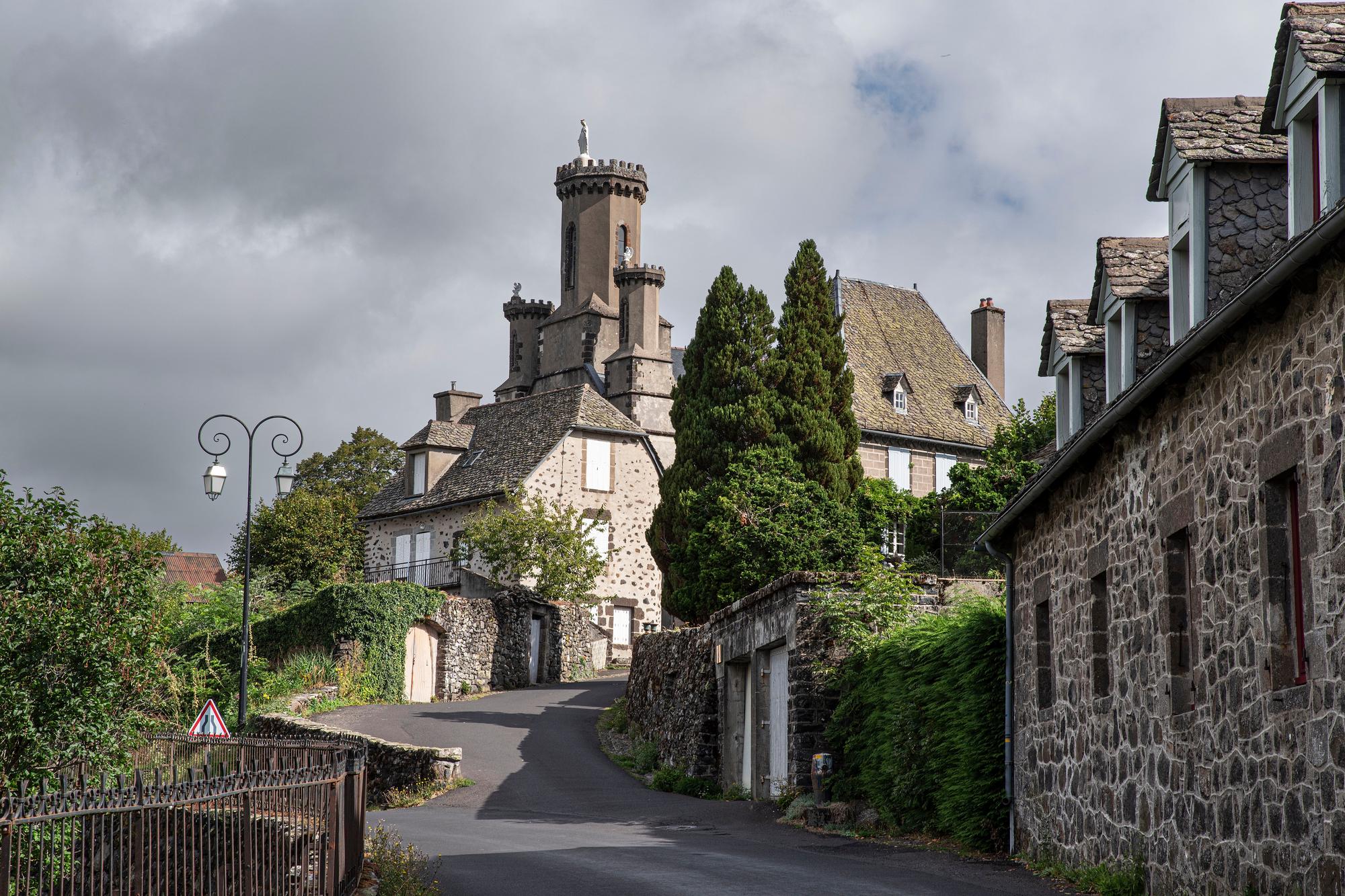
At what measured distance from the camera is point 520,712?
34.1 metres

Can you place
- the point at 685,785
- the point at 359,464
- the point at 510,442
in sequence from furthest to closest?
the point at 359,464, the point at 510,442, the point at 685,785

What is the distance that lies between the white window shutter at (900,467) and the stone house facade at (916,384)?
20 millimetres

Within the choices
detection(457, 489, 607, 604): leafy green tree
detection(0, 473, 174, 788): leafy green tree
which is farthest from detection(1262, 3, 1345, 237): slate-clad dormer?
detection(457, 489, 607, 604): leafy green tree

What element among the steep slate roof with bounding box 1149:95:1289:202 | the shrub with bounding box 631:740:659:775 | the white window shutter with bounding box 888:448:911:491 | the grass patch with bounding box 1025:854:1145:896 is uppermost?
the white window shutter with bounding box 888:448:911:491

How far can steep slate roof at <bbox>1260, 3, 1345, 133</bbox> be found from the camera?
30.5ft

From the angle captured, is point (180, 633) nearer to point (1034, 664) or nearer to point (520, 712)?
point (520, 712)

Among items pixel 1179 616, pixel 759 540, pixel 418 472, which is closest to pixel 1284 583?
pixel 1179 616

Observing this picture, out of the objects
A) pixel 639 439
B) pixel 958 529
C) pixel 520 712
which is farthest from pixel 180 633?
pixel 958 529

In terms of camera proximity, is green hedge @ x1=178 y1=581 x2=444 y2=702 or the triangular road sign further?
green hedge @ x1=178 y1=581 x2=444 y2=702

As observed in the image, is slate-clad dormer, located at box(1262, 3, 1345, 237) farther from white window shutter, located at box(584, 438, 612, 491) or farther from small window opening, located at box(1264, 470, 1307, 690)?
white window shutter, located at box(584, 438, 612, 491)

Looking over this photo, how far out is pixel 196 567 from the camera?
255 ft

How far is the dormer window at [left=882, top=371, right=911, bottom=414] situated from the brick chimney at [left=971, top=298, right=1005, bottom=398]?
5.74 meters

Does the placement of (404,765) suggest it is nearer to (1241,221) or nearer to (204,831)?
(204,831)

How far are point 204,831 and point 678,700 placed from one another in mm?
18410
